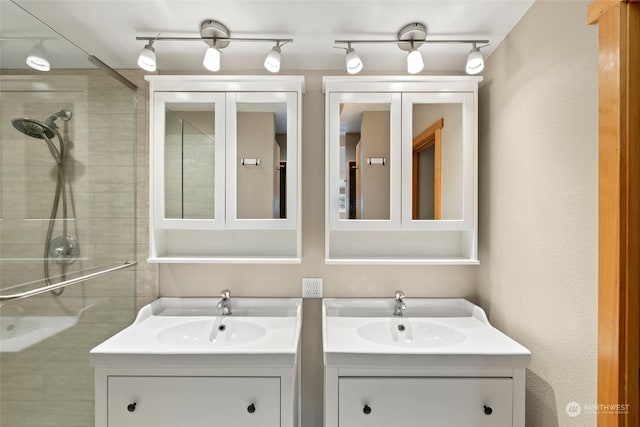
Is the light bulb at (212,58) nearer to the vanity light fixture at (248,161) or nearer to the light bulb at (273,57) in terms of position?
the light bulb at (273,57)

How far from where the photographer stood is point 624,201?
82cm

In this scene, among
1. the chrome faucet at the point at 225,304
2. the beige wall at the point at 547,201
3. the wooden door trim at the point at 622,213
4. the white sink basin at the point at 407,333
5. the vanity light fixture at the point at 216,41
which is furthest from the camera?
the chrome faucet at the point at 225,304

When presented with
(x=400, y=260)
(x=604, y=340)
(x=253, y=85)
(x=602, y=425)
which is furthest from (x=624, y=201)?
(x=253, y=85)

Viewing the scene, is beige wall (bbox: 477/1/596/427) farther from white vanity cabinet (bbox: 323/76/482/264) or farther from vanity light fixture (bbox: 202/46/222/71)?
vanity light fixture (bbox: 202/46/222/71)

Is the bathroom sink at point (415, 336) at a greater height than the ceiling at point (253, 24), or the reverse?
the ceiling at point (253, 24)

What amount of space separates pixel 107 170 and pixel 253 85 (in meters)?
0.88

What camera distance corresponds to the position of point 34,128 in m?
1.18

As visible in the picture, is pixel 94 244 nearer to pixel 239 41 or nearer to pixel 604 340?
pixel 239 41

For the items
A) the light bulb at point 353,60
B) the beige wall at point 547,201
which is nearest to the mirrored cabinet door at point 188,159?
the light bulb at point 353,60

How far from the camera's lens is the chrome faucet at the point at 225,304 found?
159 cm

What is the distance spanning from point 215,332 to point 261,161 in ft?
3.02
